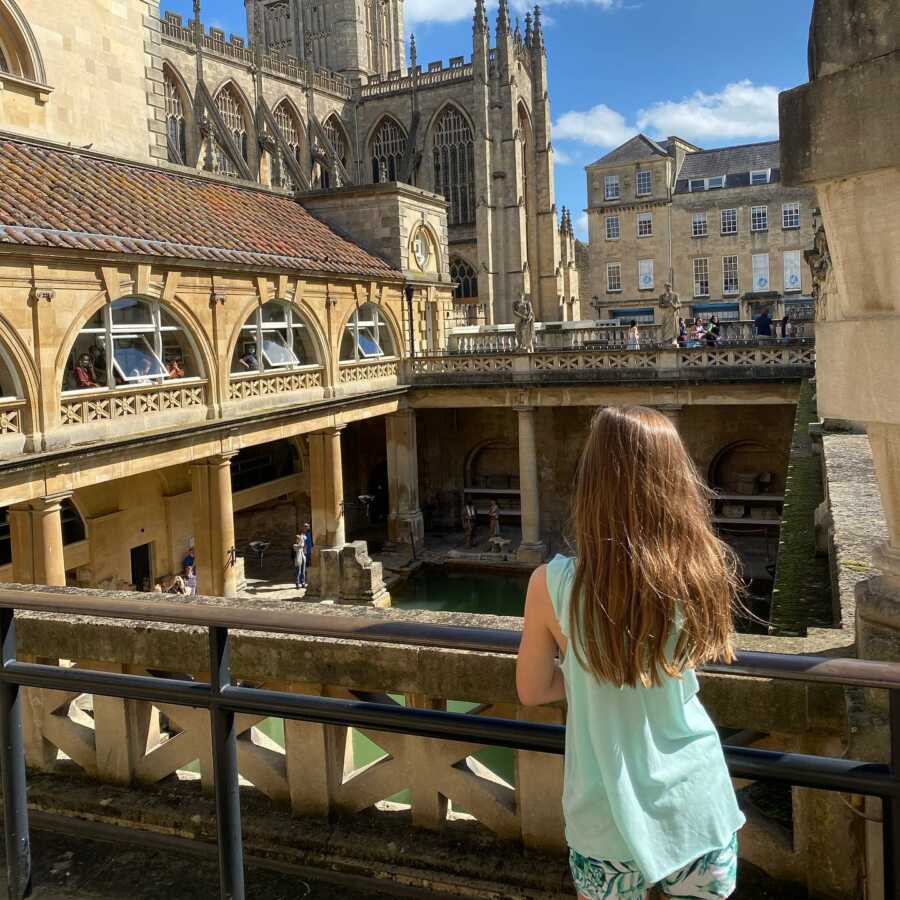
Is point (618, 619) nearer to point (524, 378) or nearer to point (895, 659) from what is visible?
point (895, 659)

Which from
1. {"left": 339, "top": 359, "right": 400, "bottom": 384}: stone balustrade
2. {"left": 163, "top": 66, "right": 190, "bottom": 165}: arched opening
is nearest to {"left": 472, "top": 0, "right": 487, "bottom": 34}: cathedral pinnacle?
{"left": 163, "top": 66, "right": 190, "bottom": 165}: arched opening

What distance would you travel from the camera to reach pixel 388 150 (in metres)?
55.2

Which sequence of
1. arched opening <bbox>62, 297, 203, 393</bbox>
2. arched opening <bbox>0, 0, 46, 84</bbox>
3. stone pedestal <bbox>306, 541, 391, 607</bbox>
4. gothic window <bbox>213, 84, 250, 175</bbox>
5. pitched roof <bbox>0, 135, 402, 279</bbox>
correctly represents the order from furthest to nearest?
gothic window <bbox>213, 84, 250, 175</bbox> → stone pedestal <bbox>306, 541, 391, 607</bbox> → arched opening <bbox>0, 0, 46, 84</bbox> → arched opening <bbox>62, 297, 203, 393</bbox> → pitched roof <bbox>0, 135, 402, 279</bbox>

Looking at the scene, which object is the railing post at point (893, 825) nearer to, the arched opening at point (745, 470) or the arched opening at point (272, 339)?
the arched opening at point (272, 339)

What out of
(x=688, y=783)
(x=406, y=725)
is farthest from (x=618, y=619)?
(x=406, y=725)

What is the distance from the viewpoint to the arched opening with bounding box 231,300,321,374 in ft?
66.1

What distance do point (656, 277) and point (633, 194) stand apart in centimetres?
489

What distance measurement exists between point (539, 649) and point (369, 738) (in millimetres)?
1481

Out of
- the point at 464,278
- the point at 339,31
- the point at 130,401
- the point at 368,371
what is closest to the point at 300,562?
the point at 368,371

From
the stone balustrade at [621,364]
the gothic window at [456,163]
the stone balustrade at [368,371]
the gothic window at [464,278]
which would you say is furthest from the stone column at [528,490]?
the gothic window at [456,163]

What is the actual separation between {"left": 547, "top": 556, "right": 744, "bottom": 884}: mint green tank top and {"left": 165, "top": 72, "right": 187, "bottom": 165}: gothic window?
43.0m

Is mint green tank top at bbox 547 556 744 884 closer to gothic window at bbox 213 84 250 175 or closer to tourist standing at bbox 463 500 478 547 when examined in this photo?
tourist standing at bbox 463 500 478 547

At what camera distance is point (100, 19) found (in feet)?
67.3

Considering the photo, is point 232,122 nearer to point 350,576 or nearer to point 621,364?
point 621,364
